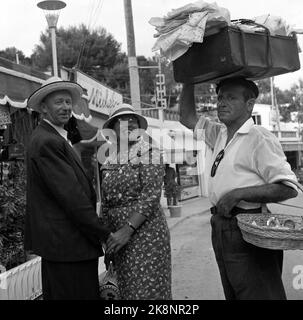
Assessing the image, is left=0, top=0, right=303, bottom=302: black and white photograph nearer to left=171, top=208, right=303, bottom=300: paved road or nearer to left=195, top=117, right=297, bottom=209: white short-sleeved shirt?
left=195, top=117, right=297, bottom=209: white short-sleeved shirt

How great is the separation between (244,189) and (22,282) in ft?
8.67

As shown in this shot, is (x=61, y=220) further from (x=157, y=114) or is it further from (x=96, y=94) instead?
(x=157, y=114)

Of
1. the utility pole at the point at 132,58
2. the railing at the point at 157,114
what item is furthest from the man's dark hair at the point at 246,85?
the railing at the point at 157,114

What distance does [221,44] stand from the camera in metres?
2.48

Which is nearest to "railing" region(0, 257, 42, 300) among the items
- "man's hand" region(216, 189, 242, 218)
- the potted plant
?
"man's hand" region(216, 189, 242, 218)

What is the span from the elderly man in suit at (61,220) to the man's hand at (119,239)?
2.9 inches

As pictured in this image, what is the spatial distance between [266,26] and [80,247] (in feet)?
5.64

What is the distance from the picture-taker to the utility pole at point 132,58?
9797 millimetres

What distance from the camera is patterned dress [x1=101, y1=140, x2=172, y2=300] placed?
2746 mm

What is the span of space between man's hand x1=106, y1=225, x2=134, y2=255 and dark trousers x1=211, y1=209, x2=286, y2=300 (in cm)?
56

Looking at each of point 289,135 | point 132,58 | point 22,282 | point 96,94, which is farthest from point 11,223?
point 289,135

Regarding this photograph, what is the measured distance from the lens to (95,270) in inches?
104
